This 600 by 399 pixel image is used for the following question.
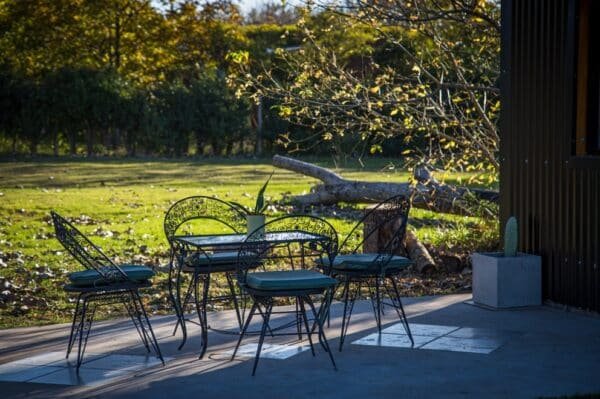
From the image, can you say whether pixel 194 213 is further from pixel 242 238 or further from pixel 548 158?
pixel 548 158

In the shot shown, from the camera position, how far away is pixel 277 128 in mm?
26359

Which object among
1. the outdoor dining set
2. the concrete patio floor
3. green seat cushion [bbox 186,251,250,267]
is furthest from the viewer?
green seat cushion [bbox 186,251,250,267]

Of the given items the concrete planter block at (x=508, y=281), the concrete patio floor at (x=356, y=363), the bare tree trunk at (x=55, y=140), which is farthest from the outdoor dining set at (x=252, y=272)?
the bare tree trunk at (x=55, y=140)

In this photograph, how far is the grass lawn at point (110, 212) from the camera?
851 cm

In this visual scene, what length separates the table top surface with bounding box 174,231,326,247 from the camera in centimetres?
580

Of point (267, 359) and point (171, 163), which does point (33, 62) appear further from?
point (267, 359)

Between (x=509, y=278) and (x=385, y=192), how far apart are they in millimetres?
4666

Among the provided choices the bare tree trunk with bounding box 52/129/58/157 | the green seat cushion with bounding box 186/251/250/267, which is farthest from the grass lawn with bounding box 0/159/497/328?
the bare tree trunk with bounding box 52/129/58/157

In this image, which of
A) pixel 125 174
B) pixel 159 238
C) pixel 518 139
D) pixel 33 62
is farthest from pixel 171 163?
pixel 518 139

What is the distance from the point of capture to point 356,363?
561 cm

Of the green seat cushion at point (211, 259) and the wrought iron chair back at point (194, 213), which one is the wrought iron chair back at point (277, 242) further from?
the wrought iron chair back at point (194, 213)

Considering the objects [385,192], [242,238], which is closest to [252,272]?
[242,238]

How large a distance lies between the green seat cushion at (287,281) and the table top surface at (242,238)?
0.23 m

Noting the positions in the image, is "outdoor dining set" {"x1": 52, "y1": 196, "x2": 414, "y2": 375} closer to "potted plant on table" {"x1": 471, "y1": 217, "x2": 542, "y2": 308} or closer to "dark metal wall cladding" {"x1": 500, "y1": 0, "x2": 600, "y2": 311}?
"potted plant on table" {"x1": 471, "y1": 217, "x2": 542, "y2": 308}
